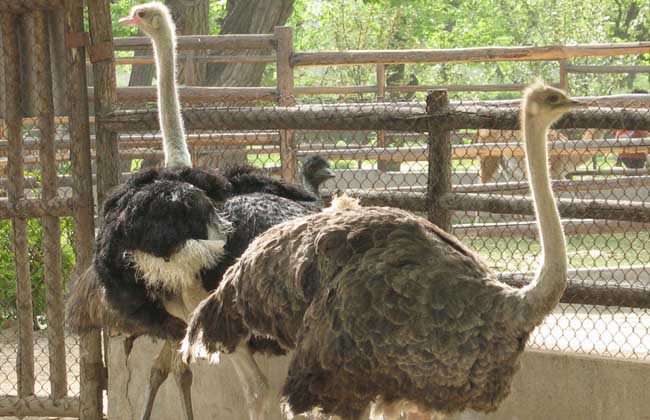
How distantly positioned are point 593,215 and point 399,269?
5.11 feet

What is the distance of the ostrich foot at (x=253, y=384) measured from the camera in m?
4.53

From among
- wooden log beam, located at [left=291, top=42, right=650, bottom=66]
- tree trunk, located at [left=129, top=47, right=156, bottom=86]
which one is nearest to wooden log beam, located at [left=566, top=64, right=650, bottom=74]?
wooden log beam, located at [left=291, top=42, right=650, bottom=66]

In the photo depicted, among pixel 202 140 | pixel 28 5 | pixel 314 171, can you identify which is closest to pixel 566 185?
pixel 202 140

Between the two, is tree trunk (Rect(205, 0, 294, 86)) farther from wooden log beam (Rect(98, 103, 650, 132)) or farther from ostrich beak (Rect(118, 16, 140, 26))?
wooden log beam (Rect(98, 103, 650, 132))

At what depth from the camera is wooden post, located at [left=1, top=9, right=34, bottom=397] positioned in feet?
17.5

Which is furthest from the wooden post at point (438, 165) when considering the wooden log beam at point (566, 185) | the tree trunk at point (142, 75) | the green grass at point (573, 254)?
the tree trunk at point (142, 75)

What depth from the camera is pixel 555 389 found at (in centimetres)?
471

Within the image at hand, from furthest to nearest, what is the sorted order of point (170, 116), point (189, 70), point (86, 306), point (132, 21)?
point (189, 70), point (132, 21), point (170, 116), point (86, 306)

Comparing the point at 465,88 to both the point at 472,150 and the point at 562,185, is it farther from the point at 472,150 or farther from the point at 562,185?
the point at 472,150

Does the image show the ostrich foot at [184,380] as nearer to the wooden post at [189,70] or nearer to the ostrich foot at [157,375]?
the ostrich foot at [157,375]

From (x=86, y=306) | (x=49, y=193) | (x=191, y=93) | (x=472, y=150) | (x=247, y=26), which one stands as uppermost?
(x=247, y=26)

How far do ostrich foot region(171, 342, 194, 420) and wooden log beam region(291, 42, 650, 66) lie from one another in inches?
162

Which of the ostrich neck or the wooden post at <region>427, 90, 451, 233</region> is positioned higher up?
the wooden post at <region>427, 90, 451, 233</region>

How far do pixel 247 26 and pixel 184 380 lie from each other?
10340 mm
